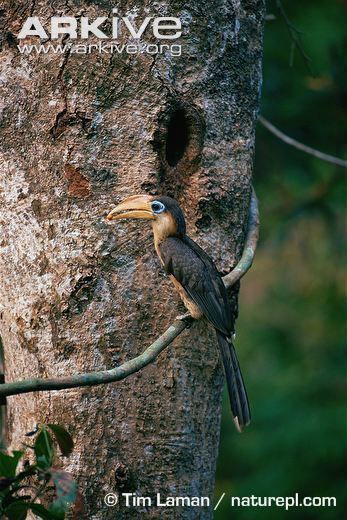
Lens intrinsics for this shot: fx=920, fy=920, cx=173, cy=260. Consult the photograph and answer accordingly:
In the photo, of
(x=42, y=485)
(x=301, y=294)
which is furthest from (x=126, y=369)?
(x=301, y=294)

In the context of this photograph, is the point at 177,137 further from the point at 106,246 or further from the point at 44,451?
the point at 44,451

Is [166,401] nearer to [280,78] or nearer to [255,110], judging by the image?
[255,110]

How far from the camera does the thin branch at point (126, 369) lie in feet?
8.96

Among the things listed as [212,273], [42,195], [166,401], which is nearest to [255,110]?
[212,273]

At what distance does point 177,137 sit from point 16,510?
60.7 inches

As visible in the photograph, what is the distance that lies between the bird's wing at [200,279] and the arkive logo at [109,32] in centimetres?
72

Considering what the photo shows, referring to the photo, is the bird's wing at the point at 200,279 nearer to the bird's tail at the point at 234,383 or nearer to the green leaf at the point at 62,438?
the bird's tail at the point at 234,383

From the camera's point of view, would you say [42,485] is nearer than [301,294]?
Yes

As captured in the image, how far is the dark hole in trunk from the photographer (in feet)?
11.4

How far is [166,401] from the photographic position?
3.33 metres

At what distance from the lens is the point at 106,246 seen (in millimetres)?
3324

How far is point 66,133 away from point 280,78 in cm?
378

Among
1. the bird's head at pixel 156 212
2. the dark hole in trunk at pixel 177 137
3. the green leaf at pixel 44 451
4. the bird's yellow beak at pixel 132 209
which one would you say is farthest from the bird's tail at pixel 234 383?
the green leaf at pixel 44 451

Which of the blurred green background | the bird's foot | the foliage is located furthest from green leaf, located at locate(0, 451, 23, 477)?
the blurred green background
